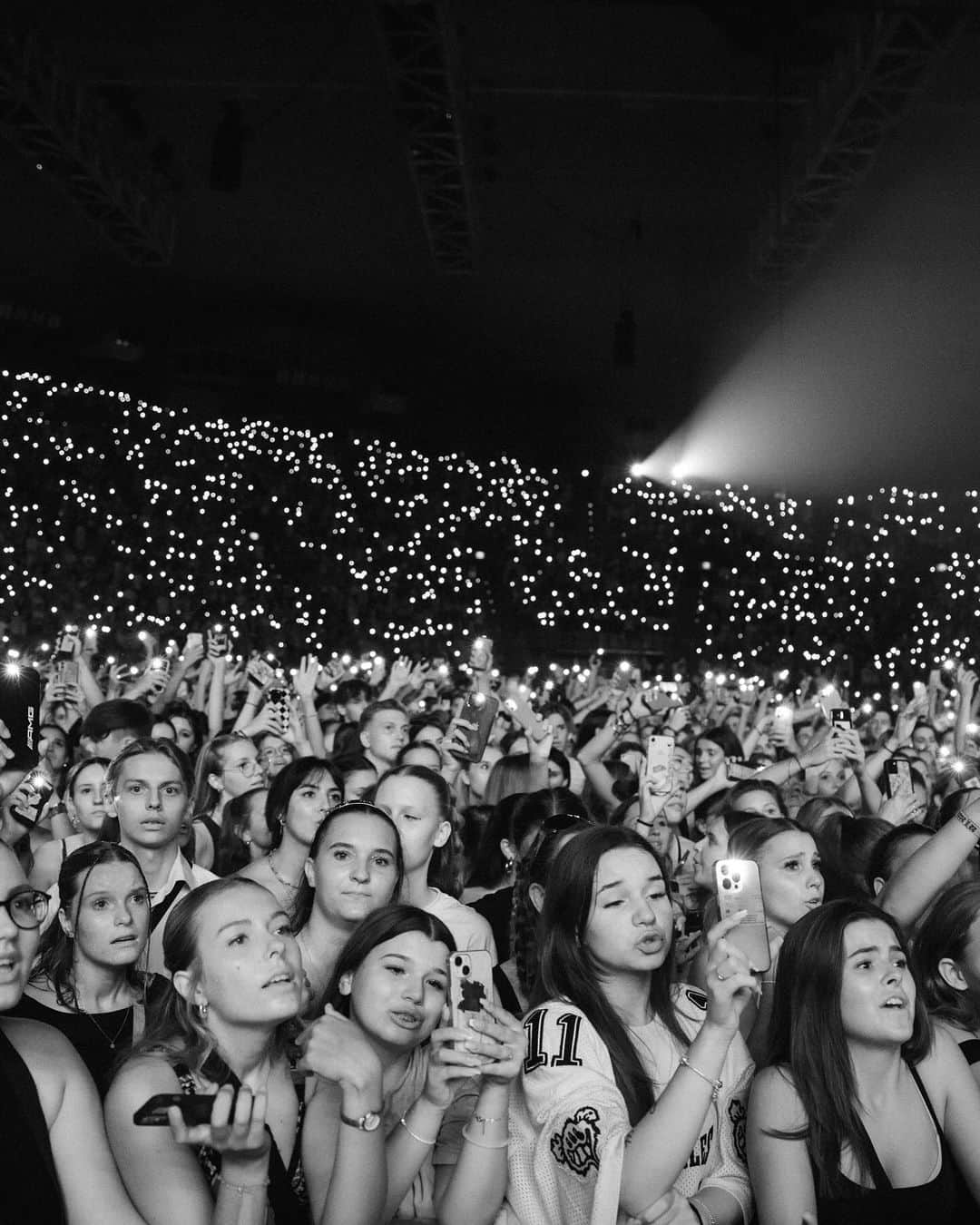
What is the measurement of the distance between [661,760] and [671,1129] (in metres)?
2.43

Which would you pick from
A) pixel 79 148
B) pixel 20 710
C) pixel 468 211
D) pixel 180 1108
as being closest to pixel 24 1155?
pixel 180 1108

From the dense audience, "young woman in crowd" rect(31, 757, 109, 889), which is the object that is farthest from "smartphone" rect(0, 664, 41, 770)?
"young woman in crowd" rect(31, 757, 109, 889)

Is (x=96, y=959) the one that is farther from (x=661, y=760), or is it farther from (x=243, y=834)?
(x=661, y=760)

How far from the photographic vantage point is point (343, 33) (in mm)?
9000

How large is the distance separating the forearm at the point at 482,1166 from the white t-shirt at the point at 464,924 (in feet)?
4.06

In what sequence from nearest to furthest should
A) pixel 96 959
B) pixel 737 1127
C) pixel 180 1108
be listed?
1. pixel 180 1108
2. pixel 737 1127
3. pixel 96 959

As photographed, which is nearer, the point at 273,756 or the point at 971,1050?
the point at 971,1050

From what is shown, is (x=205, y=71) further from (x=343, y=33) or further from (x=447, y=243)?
(x=447, y=243)

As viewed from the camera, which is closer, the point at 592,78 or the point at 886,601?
the point at 592,78

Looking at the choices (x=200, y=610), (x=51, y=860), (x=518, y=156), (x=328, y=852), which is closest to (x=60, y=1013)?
(x=328, y=852)

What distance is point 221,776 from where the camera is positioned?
5.62m

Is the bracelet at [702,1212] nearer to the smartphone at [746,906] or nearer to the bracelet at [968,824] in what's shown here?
the smartphone at [746,906]

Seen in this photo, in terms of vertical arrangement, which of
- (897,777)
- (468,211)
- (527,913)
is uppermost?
(468,211)

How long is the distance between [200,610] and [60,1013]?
1357 centimetres
